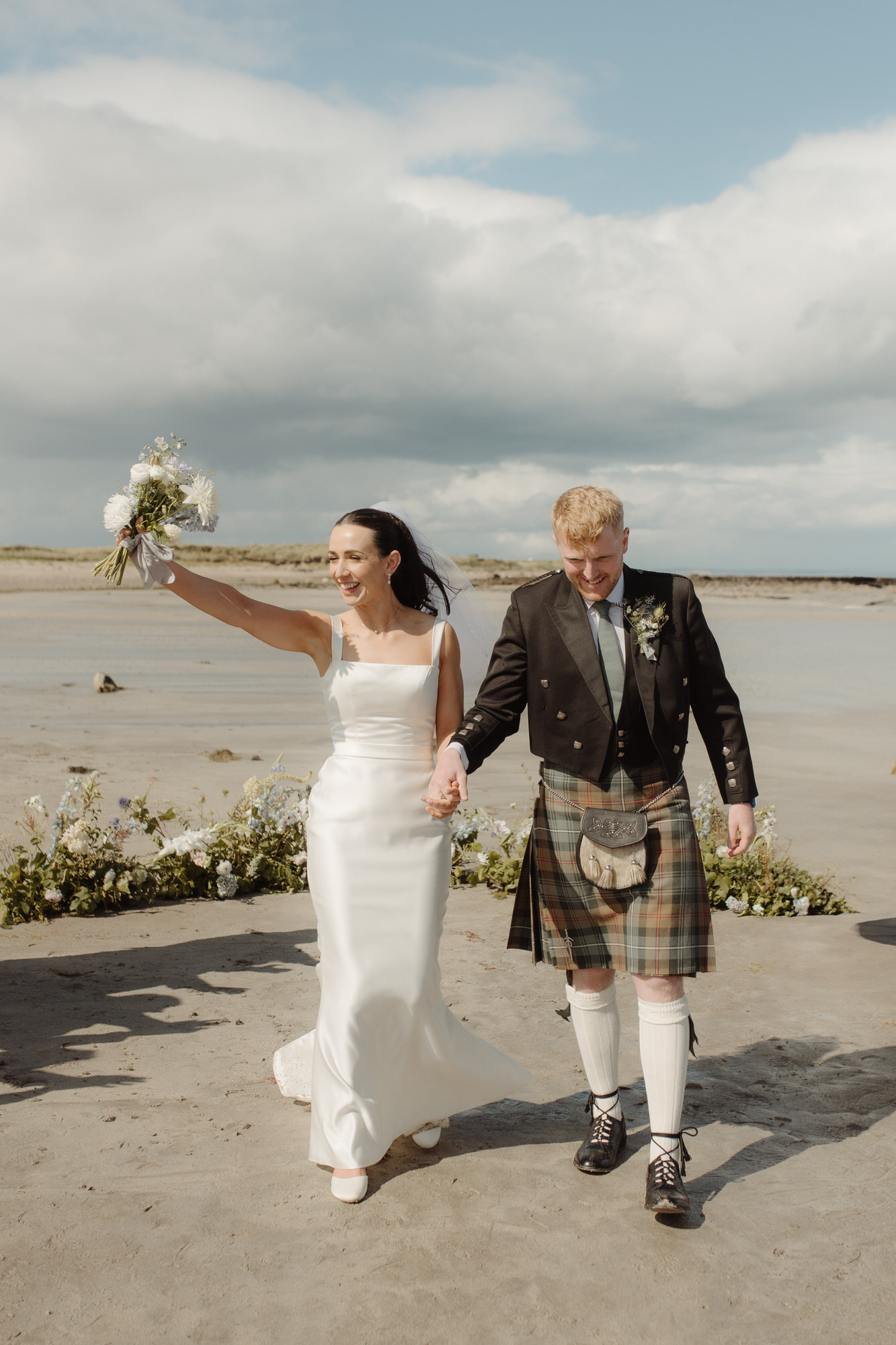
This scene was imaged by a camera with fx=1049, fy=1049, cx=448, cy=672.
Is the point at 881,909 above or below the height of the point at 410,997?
below

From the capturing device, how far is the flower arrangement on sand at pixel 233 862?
686 cm

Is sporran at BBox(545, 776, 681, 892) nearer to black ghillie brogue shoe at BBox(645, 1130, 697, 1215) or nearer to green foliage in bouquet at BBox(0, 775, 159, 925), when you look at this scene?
black ghillie brogue shoe at BBox(645, 1130, 697, 1215)

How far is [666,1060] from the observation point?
364 centimetres

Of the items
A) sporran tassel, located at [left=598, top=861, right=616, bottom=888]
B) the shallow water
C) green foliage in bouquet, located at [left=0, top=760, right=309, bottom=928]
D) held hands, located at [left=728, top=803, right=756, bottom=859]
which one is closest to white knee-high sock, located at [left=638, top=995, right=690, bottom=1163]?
sporran tassel, located at [left=598, top=861, right=616, bottom=888]

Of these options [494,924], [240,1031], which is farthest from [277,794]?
[240,1031]

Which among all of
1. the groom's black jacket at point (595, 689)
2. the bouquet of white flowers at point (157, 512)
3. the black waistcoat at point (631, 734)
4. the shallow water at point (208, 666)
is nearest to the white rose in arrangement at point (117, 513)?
the bouquet of white flowers at point (157, 512)

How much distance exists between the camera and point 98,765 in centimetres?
1084

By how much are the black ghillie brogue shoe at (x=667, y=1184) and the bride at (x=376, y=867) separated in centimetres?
71

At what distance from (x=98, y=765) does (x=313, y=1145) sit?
7.84 meters

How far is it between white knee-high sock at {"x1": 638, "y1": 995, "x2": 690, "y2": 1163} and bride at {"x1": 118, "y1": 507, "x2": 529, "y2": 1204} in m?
0.67

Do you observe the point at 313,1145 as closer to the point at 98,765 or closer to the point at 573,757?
the point at 573,757

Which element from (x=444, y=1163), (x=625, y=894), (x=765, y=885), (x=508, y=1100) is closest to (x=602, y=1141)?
(x=444, y=1163)

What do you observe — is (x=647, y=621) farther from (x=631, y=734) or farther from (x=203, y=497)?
(x=203, y=497)

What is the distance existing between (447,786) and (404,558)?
110 centimetres
